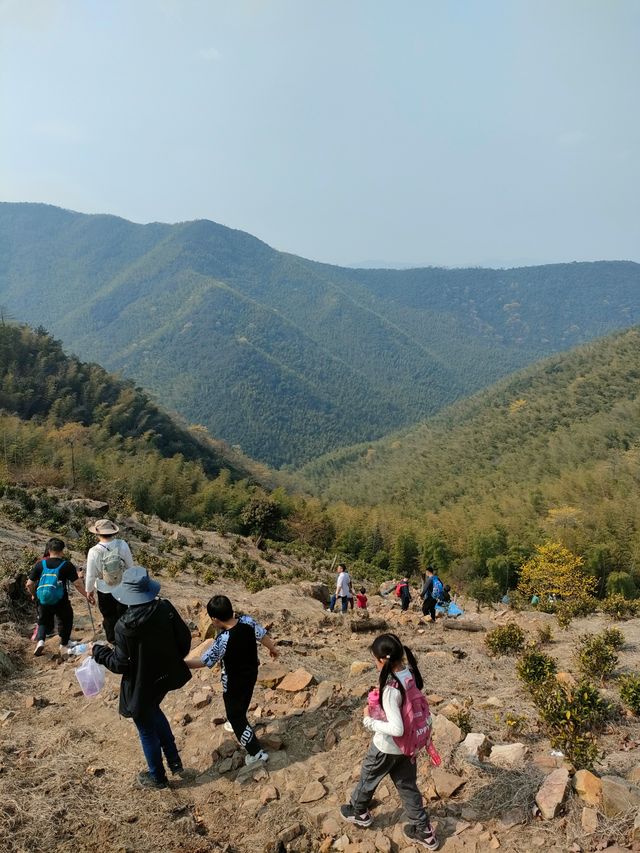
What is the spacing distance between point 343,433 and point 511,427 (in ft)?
235

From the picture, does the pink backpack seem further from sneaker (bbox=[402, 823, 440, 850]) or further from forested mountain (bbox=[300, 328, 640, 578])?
forested mountain (bbox=[300, 328, 640, 578])

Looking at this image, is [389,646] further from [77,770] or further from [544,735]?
[77,770]

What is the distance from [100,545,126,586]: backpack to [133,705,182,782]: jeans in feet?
4.18

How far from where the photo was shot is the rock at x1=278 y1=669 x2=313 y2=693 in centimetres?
527

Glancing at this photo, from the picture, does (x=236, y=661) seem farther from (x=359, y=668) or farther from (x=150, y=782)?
(x=359, y=668)

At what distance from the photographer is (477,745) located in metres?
4.18

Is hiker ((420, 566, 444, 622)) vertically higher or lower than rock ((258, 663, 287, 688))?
lower

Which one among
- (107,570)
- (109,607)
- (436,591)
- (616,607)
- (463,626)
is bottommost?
(463,626)

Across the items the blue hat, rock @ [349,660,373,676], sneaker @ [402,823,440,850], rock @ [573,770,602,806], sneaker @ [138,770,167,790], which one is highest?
the blue hat

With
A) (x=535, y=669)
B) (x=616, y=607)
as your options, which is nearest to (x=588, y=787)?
(x=535, y=669)

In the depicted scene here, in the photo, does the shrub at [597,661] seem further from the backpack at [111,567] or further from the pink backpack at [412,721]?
the backpack at [111,567]

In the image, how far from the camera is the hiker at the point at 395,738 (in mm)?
3186

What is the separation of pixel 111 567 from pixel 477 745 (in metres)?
3.53

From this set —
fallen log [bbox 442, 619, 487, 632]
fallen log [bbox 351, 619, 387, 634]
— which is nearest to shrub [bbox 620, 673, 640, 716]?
fallen log [bbox 351, 619, 387, 634]
